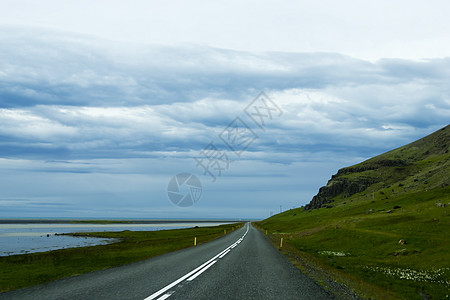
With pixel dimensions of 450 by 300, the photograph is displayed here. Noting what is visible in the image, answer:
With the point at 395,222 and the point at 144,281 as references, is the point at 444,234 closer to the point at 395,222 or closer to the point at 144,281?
the point at 395,222

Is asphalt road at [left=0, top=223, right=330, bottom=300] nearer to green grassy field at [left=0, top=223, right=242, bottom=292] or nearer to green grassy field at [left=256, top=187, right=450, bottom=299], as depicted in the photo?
green grassy field at [left=256, top=187, right=450, bottom=299]

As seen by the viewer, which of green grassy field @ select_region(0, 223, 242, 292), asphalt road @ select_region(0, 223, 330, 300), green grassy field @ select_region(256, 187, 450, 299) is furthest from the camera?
green grassy field @ select_region(0, 223, 242, 292)

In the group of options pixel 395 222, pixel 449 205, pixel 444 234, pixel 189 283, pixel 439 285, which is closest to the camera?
pixel 189 283

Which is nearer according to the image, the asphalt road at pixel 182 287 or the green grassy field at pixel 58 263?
the asphalt road at pixel 182 287

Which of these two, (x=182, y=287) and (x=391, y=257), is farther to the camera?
(x=391, y=257)

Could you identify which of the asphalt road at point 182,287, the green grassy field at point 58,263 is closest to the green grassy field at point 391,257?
the asphalt road at point 182,287

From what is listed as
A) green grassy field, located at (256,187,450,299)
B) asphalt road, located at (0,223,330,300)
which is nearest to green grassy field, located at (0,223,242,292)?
asphalt road, located at (0,223,330,300)

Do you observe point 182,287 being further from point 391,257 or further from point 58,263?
point 391,257

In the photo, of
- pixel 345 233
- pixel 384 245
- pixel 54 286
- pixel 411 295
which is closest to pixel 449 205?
pixel 345 233

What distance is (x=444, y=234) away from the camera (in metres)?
56.2

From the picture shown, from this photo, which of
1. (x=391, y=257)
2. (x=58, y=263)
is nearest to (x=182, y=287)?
Answer: (x=58, y=263)

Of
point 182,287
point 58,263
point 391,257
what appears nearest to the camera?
point 182,287

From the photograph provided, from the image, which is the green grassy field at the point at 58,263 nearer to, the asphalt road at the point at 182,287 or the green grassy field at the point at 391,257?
the asphalt road at the point at 182,287

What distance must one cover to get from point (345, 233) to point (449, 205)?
4548cm
